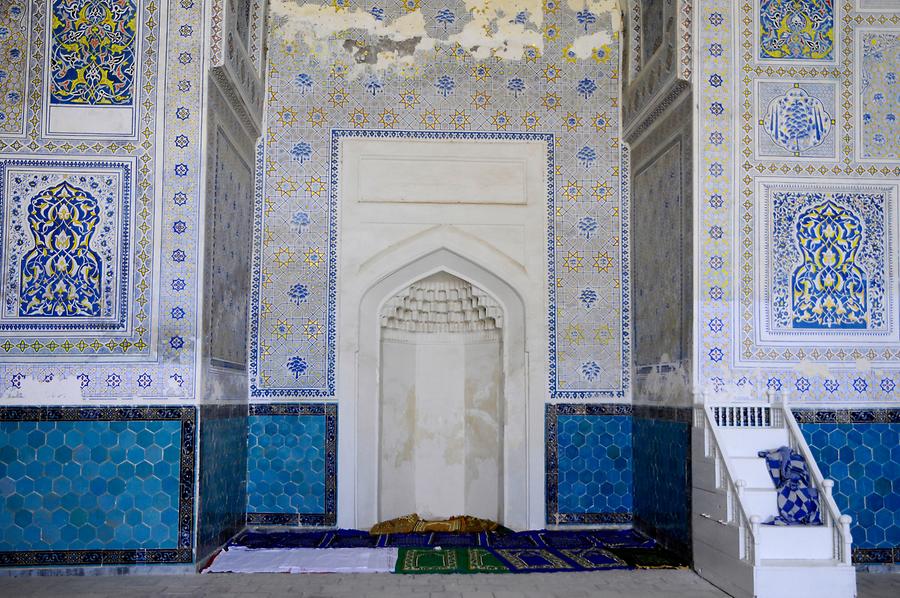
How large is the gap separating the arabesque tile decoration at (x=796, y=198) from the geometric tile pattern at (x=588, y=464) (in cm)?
131

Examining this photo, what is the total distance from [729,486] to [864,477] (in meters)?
1.11

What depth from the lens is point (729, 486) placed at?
14.0 ft

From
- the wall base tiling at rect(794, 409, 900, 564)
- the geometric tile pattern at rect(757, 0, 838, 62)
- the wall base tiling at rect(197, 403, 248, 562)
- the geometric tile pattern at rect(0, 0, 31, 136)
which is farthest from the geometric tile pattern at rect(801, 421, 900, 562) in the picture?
the geometric tile pattern at rect(0, 0, 31, 136)

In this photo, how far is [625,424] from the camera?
19.8 ft

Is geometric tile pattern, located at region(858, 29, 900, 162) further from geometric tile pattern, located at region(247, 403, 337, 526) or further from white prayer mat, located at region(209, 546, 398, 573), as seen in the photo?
geometric tile pattern, located at region(247, 403, 337, 526)

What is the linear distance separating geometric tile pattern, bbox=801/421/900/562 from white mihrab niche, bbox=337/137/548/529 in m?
1.84

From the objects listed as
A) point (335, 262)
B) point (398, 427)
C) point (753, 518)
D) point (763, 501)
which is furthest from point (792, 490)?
point (335, 262)

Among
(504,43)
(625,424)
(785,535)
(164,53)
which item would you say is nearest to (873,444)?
(785,535)

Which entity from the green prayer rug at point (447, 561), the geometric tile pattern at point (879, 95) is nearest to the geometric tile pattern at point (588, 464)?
the green prayer rug at point (447, 561)

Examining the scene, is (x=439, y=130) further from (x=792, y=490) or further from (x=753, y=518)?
(x=753, y=518)

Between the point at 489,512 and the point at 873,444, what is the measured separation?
258 cm

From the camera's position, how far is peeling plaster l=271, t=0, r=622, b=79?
20.6 feet

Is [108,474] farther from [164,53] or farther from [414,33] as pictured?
[414,33]

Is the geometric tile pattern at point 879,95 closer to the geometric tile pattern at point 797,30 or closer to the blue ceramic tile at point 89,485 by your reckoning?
the geometric tile pattern at point 797,30
